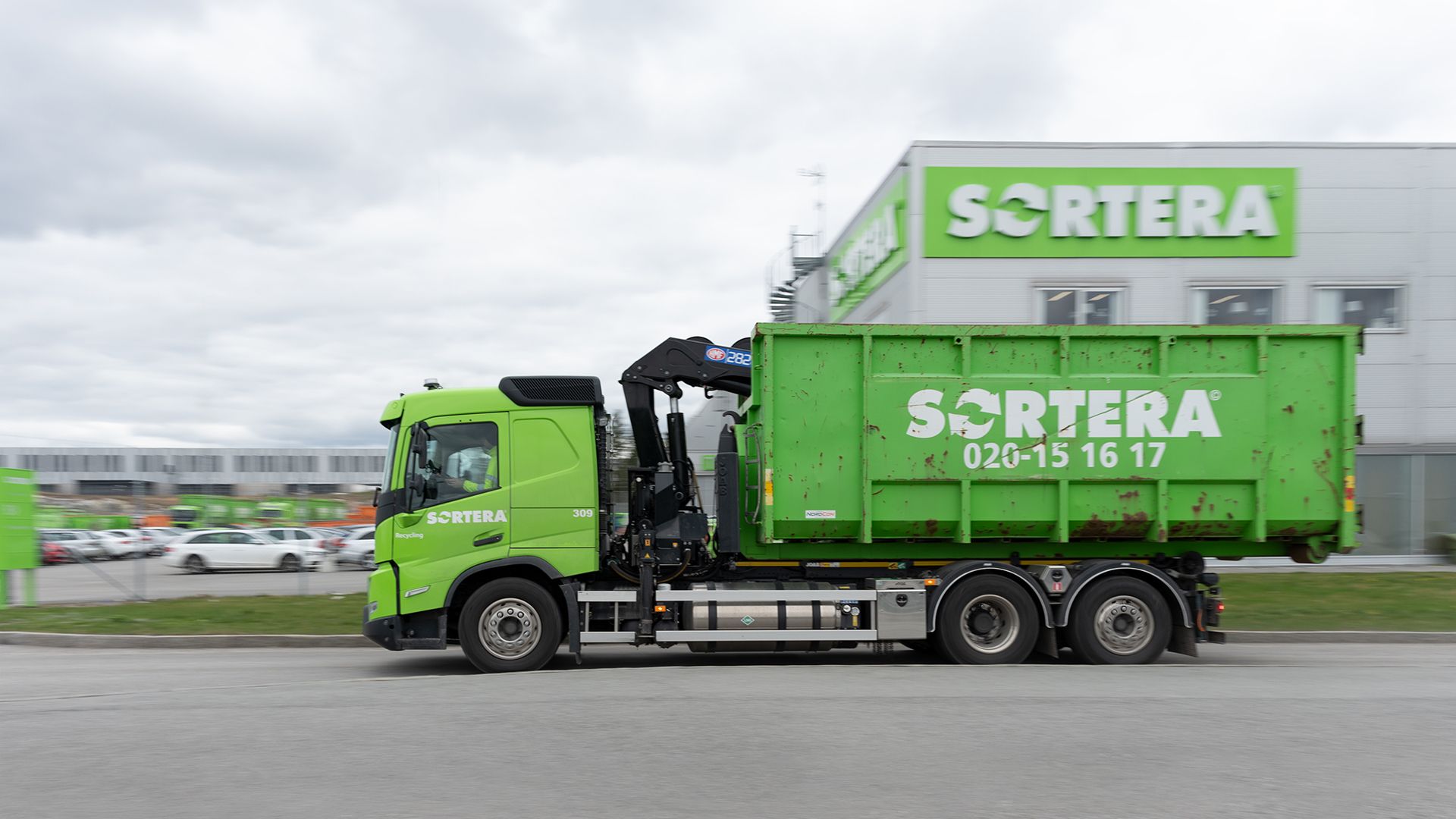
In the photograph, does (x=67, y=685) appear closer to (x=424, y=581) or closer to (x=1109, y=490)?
(x=424, y=581)

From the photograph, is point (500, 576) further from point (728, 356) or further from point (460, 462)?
point (728, 356)

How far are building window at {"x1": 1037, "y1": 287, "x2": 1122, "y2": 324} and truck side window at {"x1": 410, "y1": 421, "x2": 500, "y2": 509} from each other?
1399cm

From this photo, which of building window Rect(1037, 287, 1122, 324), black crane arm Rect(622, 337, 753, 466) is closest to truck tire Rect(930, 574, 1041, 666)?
black crane arm Rect(622, 337, 753, 466)

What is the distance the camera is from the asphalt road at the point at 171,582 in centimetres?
2177

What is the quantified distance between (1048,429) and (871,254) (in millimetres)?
14647

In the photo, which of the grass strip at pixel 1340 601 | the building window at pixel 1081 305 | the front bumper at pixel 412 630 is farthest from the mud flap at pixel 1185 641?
the building window at pixel 1081 305

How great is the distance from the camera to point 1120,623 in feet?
34.2

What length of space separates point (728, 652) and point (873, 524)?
2.49 metres

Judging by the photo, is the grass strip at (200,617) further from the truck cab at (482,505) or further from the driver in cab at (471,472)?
the driver in cab at (471,472)

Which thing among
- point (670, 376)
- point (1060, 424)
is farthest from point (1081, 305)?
point (670, 376)

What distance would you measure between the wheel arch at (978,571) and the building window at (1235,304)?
1309cm

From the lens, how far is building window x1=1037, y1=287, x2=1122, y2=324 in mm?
21156

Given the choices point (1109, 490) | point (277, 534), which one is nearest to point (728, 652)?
point (1109, 490)

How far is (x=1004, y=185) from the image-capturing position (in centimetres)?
2075
